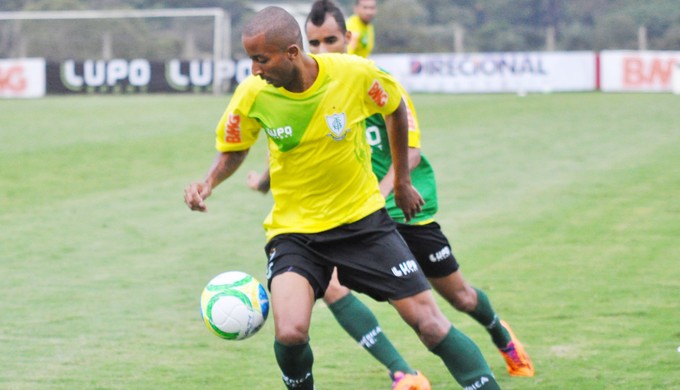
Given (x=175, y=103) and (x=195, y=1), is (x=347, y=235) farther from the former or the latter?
(x=195, y=1)

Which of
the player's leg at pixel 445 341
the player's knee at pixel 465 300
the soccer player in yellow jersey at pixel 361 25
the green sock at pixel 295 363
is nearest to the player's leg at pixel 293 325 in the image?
the green sock at pixel 295 363

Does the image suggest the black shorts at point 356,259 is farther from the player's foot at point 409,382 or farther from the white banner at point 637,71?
the white banner at point 637,71

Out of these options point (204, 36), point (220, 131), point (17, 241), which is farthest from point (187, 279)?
point (204, 36)

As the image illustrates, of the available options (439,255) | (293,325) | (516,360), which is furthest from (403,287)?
(516,360)

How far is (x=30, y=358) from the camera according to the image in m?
6.77

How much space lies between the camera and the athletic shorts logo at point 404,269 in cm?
505

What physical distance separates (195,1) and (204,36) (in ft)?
79.4

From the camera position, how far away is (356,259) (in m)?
5.11

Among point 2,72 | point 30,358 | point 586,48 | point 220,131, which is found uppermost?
point 220,131

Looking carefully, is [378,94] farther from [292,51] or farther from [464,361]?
[464,361]

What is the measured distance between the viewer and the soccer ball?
5.12 meters

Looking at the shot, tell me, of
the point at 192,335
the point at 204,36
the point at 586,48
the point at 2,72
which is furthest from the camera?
the point at 586,48

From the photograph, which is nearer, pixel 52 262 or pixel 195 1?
pixel 52 262

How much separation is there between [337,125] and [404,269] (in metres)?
0.68
